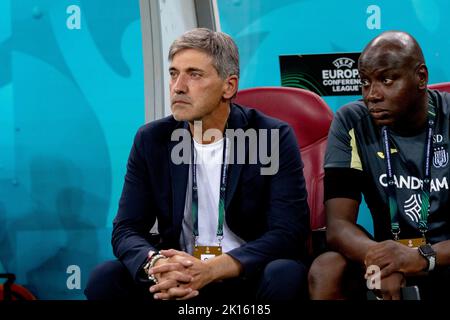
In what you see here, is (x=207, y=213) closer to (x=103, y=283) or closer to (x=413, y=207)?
(x=103, y=283)

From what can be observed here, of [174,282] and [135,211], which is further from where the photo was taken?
[135,211]

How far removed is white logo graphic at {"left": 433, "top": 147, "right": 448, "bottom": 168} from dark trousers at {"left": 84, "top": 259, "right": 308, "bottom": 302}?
544 mm

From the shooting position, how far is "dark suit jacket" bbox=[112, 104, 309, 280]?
6.64 ft

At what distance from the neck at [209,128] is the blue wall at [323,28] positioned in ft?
3.87

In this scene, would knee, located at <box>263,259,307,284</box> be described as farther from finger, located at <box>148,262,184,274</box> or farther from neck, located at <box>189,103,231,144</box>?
neck, located at <box>189,103,231,144</box>

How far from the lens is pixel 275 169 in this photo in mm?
2104

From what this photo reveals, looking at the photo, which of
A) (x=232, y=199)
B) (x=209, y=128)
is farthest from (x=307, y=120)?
(x=232, y=199)

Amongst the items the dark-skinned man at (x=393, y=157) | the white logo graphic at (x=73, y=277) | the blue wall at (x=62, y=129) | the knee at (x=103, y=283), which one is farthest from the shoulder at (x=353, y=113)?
the white logo graphic at (x=73, y=277)

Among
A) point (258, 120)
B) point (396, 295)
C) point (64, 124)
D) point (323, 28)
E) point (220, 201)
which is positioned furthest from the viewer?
point (64, 124)

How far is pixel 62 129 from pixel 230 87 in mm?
1546

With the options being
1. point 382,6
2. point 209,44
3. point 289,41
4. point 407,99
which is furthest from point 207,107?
point 382,6

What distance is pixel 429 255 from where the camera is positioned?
1796 mm

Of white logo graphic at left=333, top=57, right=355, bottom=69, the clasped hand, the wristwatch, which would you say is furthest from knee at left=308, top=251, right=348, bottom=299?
white logo graphic at left=333, top=57, right=355, bottom=69

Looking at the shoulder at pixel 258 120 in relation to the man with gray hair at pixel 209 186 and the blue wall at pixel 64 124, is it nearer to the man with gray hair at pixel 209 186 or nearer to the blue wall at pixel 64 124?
the man with gray hair at pixel 209 186
